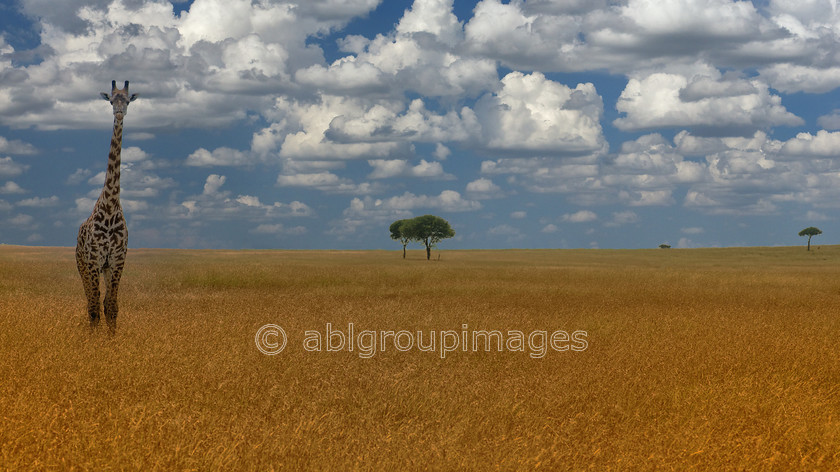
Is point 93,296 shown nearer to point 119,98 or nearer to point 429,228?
point 119,98

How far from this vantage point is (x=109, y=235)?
470 inches

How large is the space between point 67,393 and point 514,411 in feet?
14.8

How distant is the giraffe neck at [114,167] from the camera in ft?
40.1

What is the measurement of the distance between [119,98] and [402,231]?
67369mm

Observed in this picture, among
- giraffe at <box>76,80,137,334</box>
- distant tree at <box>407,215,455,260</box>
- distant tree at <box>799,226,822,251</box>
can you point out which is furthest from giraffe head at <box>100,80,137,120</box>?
distant tree at <box>799,226,822,251</box>

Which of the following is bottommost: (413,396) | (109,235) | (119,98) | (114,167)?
(413,396)

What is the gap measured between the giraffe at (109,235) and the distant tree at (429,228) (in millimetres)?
65534

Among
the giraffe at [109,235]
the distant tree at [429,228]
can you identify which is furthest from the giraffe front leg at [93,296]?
the distant tree at [429,228]

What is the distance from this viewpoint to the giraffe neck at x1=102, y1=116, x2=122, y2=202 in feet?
40.1

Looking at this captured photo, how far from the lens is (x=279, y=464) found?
484 centimetres

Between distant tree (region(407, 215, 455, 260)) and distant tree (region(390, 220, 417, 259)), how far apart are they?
30 cm

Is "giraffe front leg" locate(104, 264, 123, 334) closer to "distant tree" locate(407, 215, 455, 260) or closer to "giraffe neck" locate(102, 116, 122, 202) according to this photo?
"giraffe neck" locate(102, 116, 122, 202)

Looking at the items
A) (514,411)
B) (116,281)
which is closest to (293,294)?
(116,281)

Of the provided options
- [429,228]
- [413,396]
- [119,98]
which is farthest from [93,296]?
[429,228]
